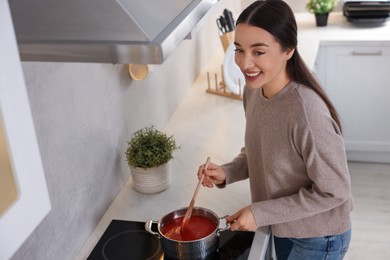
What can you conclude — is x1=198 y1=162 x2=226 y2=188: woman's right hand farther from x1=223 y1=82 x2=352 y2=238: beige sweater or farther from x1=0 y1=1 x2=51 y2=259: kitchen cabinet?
x1=0 y1=1 x2=51 y2=259: kitchen cabinet

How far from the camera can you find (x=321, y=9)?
10.7 ft

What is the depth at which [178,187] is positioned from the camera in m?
1.90

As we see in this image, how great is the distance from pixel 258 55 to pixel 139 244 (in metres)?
0.66

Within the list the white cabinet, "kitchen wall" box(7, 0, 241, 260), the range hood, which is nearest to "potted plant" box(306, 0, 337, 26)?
the white cabinet

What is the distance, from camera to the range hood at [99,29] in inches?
35.5

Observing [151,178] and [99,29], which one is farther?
[151,178]

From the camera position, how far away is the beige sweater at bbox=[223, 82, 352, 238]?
1321 millimetres

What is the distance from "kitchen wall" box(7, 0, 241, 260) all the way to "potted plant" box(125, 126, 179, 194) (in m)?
0.09

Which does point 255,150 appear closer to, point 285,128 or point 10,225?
point 285,128

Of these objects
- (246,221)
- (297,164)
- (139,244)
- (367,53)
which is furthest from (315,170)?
(367,53)

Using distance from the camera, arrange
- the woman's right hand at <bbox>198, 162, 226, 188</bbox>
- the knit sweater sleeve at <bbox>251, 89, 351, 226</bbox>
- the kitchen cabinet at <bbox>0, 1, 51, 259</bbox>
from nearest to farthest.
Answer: the kitchen cabinet at <bbox>0, 1, 51, 259</bbox>, the knit sweater sleeve at <bbox>251, 89, 351, 226</bbox>, the woman's right hand at <bbox>198, 162, 226, 188</bbox>

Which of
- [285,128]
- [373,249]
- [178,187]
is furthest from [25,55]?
[373,249]

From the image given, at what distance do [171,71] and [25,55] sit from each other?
1507 millimetres

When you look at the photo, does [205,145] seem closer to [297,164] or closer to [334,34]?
[297,164]
